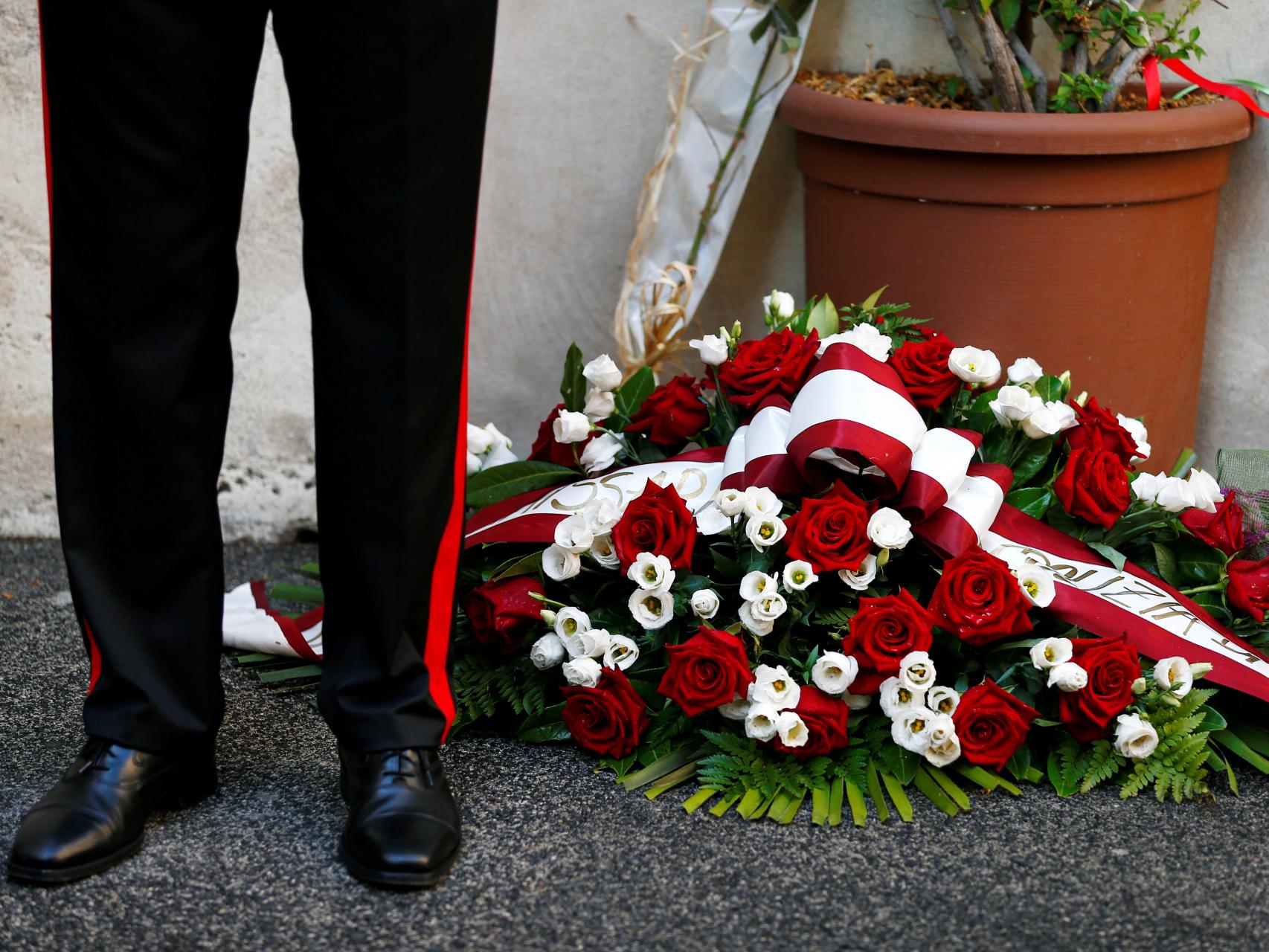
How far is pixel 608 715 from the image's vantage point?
139 centimetres

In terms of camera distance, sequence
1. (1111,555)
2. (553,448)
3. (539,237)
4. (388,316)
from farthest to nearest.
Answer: (539,237) → (553,448) → (1111,555) → (388,316)

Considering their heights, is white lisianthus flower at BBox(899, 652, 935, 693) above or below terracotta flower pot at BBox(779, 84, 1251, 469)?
below

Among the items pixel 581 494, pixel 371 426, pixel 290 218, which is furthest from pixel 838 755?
pixel 290 218

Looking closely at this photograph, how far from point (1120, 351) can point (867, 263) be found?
398 mm

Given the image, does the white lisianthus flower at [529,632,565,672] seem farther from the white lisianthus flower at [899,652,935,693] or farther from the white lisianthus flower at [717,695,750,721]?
the white lisianthus flower at [899,652,935,693]

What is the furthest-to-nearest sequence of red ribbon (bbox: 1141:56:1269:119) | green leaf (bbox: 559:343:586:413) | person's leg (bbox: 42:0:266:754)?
red ribbon (bbox: 1141:56:1269:119) < green leaf (bbox: 559:343:586:413) < person's leg (bbox: 42:0:266:754)

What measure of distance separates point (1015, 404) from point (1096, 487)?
139 mm

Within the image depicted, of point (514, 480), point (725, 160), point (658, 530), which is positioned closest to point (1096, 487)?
point (658, 530)

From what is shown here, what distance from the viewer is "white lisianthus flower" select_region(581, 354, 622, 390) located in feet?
5.42

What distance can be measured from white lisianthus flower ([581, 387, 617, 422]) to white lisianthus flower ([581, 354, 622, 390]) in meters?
0.02

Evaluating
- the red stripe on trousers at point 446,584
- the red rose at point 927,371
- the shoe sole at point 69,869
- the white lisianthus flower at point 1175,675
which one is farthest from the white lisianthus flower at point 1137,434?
the shoe sole at point 69,869

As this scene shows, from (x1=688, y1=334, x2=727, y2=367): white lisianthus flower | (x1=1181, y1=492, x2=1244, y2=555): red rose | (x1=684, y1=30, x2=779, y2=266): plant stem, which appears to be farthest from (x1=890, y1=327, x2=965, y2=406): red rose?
(x1=684, y1=30, x2=779, y2=266): plant stem

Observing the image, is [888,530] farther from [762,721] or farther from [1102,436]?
[1102,436]

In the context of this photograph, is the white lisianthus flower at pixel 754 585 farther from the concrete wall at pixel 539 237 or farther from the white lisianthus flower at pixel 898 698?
the concrete wall at pixel 539 237
